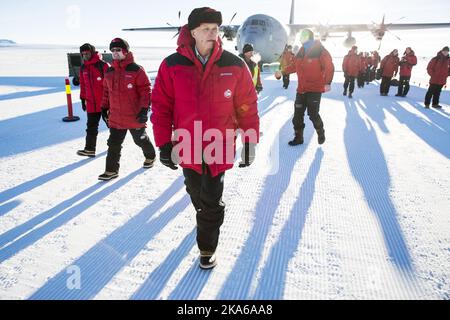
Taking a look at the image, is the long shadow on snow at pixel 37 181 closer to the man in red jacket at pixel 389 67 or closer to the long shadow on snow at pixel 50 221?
the long shadow on snow at pixel 50 221

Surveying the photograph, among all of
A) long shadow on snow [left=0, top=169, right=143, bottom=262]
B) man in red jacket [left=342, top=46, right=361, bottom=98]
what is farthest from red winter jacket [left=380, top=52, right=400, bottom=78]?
long shadow on snow [left=0, top=169, right=143, bottom=262]

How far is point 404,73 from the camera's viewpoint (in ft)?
Answer: 36.7

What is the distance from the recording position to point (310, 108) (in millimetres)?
5285

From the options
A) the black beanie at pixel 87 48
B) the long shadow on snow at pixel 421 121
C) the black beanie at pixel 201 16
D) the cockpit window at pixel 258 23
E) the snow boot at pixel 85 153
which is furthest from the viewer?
the cockpit window at pixel 258 23

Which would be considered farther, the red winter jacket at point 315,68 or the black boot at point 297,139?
the black boot at point 297,139

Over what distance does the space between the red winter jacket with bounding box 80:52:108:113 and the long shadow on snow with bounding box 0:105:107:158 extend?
1499 mm

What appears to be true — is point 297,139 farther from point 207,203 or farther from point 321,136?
point 207,203

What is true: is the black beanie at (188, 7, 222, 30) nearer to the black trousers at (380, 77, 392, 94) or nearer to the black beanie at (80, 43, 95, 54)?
the black beanie at (80, 43, 95, 54)

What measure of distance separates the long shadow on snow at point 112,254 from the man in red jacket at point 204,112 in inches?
27.7

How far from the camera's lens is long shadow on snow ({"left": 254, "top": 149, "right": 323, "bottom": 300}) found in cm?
213

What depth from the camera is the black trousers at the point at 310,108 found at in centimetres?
523

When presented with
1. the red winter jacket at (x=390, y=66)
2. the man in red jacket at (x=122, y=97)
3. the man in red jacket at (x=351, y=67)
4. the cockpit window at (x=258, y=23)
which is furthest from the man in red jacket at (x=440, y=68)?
the cockpit window at (x=258, y=23)

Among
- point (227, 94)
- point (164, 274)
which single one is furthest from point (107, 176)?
point (227, 94)

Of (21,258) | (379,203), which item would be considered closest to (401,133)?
(379,203)
